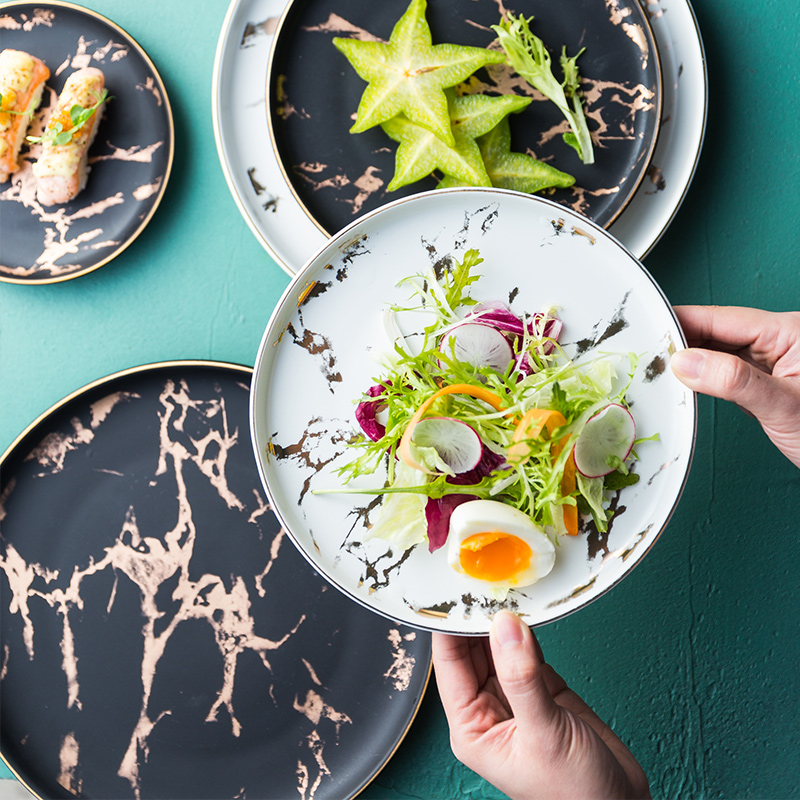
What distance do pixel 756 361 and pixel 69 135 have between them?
1.42m

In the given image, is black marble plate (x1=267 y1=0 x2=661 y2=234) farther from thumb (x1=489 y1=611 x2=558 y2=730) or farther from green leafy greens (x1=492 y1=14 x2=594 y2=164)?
thumb (x1=489 y1=611 x2=558 y2=730)

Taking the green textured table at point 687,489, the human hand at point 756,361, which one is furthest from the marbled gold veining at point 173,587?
the human hand at point 756,361

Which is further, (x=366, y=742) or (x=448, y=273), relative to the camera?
(x=366, y=742)

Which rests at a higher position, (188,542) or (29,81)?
(29,81)

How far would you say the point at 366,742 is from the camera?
124 centimetres

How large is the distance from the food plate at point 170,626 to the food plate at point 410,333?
0.32m

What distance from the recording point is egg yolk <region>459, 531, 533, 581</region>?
0.85m

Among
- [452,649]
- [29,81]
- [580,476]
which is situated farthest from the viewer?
[29,81]

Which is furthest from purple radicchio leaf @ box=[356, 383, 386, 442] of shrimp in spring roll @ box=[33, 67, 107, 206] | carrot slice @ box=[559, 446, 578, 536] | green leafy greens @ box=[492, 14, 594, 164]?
shrimp in spring roll @ box=[33, 67, 107, 206]

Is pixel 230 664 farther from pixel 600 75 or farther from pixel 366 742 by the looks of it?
pixel 600 75

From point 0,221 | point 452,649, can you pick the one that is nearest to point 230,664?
point 452,649

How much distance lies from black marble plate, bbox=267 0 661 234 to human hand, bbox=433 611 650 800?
0.78m

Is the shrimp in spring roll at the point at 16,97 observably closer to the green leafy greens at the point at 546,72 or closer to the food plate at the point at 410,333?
the food plate at the point at 410,333

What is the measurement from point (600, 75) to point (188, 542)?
1.23 metres
